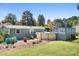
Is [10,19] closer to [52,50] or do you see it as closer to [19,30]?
[19,30]

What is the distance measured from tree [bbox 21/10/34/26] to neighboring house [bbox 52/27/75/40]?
50 cm

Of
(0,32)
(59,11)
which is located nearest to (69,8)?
(59,11)

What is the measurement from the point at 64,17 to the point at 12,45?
1.18 m

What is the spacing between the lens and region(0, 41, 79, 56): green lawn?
66.0ft

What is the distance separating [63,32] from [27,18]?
77 centimetres

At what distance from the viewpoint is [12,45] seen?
2022 cm

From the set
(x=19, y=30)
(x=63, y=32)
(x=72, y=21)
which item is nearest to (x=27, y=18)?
(x=19, y=30)

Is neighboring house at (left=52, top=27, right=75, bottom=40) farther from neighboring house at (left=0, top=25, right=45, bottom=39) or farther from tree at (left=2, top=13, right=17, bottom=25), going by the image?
tree at (left=2, top=13, right=17, bottom=25)

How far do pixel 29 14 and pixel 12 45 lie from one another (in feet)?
2.33

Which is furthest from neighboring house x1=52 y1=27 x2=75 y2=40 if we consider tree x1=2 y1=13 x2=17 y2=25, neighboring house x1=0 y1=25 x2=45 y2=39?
tree x1=2 y1=13 x2=17 y2=25

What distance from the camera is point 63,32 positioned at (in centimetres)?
2027

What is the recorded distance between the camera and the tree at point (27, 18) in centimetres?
2014

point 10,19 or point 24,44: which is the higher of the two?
point 10,19

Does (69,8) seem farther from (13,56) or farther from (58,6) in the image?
(13,56)
